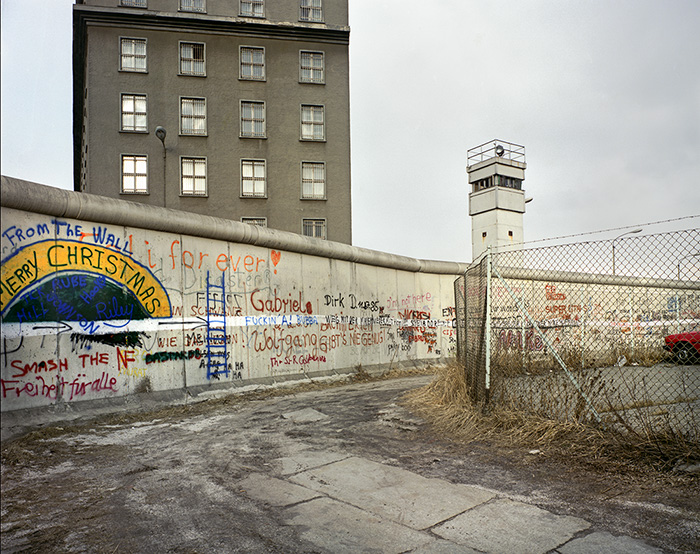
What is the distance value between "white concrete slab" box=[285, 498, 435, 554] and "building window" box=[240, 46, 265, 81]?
97.1 ft

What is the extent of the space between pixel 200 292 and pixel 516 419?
586 centimetres

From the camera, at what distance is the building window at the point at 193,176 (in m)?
29.1

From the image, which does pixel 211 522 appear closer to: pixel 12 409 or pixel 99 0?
pixel 12 409

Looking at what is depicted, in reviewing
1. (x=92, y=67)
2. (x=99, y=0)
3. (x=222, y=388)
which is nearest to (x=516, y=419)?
(x=222, y=388)

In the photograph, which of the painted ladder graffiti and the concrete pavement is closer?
the concrete pavement

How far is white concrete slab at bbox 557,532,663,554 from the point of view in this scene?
360 cm

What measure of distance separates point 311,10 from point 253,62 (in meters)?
4.69

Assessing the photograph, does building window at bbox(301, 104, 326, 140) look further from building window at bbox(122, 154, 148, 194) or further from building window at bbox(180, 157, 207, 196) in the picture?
building window at bbox(122, 154, 148, 194)

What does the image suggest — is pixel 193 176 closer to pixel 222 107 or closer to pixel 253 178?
pixel 253 178

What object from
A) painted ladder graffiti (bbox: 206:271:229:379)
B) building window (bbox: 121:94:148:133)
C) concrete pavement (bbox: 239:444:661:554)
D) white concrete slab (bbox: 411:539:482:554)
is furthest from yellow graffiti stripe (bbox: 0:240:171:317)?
building window (bbox: 121:94:148:133)

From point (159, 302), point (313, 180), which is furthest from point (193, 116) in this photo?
point (159, 302)

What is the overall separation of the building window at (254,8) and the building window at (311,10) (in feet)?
7.55

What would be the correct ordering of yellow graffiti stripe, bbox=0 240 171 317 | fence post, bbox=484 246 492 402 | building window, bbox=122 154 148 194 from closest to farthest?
yellow graffiti stripe, bbox=0 240 171 317 < fence post, bbox=484 246 492 402 < building window, bbox=122 154 148 194

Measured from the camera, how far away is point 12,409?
705cm
